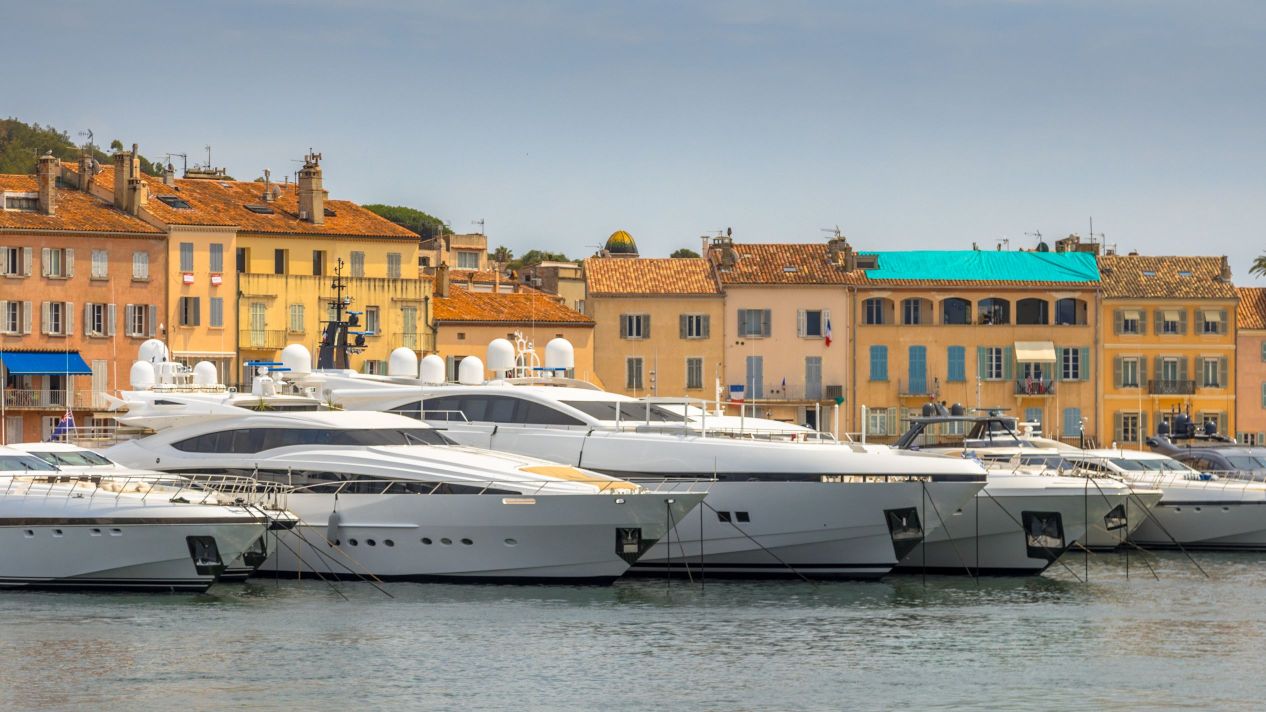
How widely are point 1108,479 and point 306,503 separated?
19.0 meters

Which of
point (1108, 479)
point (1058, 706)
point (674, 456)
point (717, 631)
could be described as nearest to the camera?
point (1058, 706)

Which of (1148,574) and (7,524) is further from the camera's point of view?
(1148,574)

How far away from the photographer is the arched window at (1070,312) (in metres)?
89.1

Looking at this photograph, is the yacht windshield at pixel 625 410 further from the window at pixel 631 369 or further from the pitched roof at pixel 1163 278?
the pitched roof at pixel 1163 278

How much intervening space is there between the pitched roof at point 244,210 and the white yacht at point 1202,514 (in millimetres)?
33299

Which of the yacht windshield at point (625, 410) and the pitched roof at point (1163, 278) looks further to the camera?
the pitched roof at point (1163, 278)

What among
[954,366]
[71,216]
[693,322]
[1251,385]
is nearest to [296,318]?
[71,216]

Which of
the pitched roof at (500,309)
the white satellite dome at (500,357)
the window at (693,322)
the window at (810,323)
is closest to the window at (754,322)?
the window at (810,323)

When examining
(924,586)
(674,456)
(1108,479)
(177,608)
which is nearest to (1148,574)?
(1108,479)

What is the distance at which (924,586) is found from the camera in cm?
4778

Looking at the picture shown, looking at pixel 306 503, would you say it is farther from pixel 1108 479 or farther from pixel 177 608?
pixel 1108 479

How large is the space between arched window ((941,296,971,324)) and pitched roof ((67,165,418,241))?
2125 cm

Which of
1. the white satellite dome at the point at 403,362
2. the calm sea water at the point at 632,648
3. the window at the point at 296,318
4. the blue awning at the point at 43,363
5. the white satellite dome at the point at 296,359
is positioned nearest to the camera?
the calm sea water at the point at 632,648

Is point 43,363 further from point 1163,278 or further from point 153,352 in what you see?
point 1163,278
